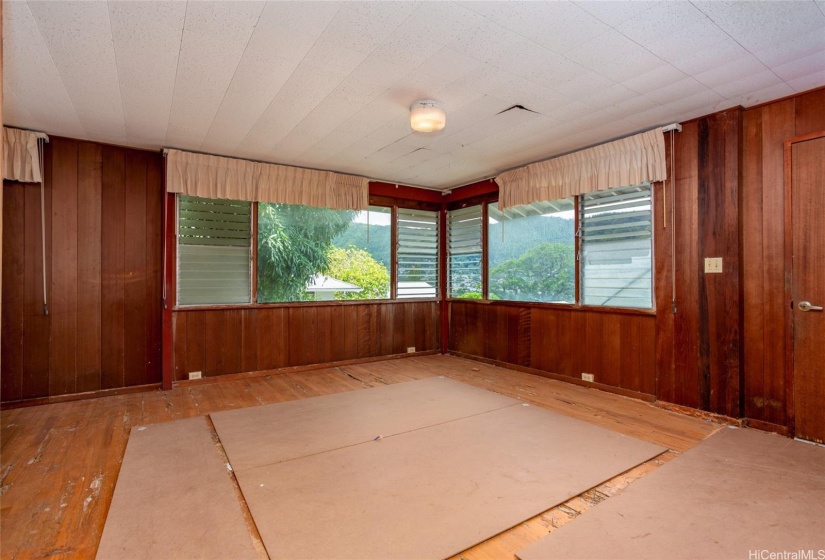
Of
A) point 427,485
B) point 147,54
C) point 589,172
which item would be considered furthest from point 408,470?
point 589,172

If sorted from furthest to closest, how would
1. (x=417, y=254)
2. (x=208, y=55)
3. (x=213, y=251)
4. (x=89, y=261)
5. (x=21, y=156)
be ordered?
(x=417, y=254) < (x=213, y=251) < (x=89, y=261) < (x=21, y=156) < (x=208, y=55)

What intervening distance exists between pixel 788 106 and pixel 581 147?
5.38 ft

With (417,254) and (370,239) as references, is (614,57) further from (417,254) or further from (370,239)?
(417,254)

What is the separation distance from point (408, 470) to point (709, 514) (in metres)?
1.56

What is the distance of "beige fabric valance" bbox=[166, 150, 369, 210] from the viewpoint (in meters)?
4.41

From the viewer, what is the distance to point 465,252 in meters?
6.12

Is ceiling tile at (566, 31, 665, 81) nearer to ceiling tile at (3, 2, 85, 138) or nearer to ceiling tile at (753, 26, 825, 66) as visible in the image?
ceiling tile at (753, 26, 825, 66)

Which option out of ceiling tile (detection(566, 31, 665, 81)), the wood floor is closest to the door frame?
the wood floor

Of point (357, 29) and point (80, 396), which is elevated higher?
point (357, 29)

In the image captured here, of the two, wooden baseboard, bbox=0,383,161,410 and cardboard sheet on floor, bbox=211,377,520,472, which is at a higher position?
wooden baseboard, bbox=0,383,161,410

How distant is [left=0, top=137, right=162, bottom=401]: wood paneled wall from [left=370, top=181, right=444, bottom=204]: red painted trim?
2611mm

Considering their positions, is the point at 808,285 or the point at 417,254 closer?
the point at 808,285

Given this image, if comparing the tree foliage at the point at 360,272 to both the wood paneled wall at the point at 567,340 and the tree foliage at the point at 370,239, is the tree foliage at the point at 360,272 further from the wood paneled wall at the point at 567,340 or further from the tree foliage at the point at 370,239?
the wood paneled wall at the point at 567,340

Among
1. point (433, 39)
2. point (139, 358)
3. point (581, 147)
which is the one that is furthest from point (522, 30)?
point (139, 358)
